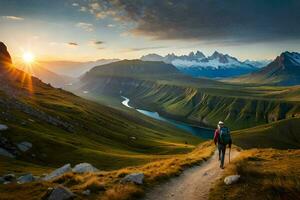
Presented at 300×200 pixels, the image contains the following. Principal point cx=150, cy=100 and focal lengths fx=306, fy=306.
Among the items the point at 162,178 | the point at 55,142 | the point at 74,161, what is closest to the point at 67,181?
the point at 162,178

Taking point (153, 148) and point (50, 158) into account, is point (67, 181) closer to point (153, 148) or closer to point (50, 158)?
point (50, 158)

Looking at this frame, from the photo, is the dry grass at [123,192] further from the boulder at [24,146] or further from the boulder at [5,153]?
the boulder at [24,146]

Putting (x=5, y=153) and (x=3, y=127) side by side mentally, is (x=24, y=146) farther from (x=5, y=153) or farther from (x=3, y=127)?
(x=3, y=127)

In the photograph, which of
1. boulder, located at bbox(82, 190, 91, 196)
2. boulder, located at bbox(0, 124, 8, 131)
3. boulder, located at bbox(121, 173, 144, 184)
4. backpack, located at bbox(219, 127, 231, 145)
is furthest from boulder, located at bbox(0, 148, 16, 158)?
backpack, located at bbox(219, 127, 231, 145)

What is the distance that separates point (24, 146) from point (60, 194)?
4724 cm

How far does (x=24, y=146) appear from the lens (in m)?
63.1

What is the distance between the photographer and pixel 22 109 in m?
109

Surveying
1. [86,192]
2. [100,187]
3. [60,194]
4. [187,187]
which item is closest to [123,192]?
[100,187]

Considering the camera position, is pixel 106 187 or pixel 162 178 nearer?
pixel 106 187

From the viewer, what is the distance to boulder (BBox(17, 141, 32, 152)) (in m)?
62.3

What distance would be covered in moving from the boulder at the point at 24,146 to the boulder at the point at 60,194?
45836 millimetres

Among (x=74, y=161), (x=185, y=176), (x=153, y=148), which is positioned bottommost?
(x=153, y=148)

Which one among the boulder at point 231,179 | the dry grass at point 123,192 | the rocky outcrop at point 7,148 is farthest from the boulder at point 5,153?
the boulder at point 231,179

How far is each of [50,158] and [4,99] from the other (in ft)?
193
